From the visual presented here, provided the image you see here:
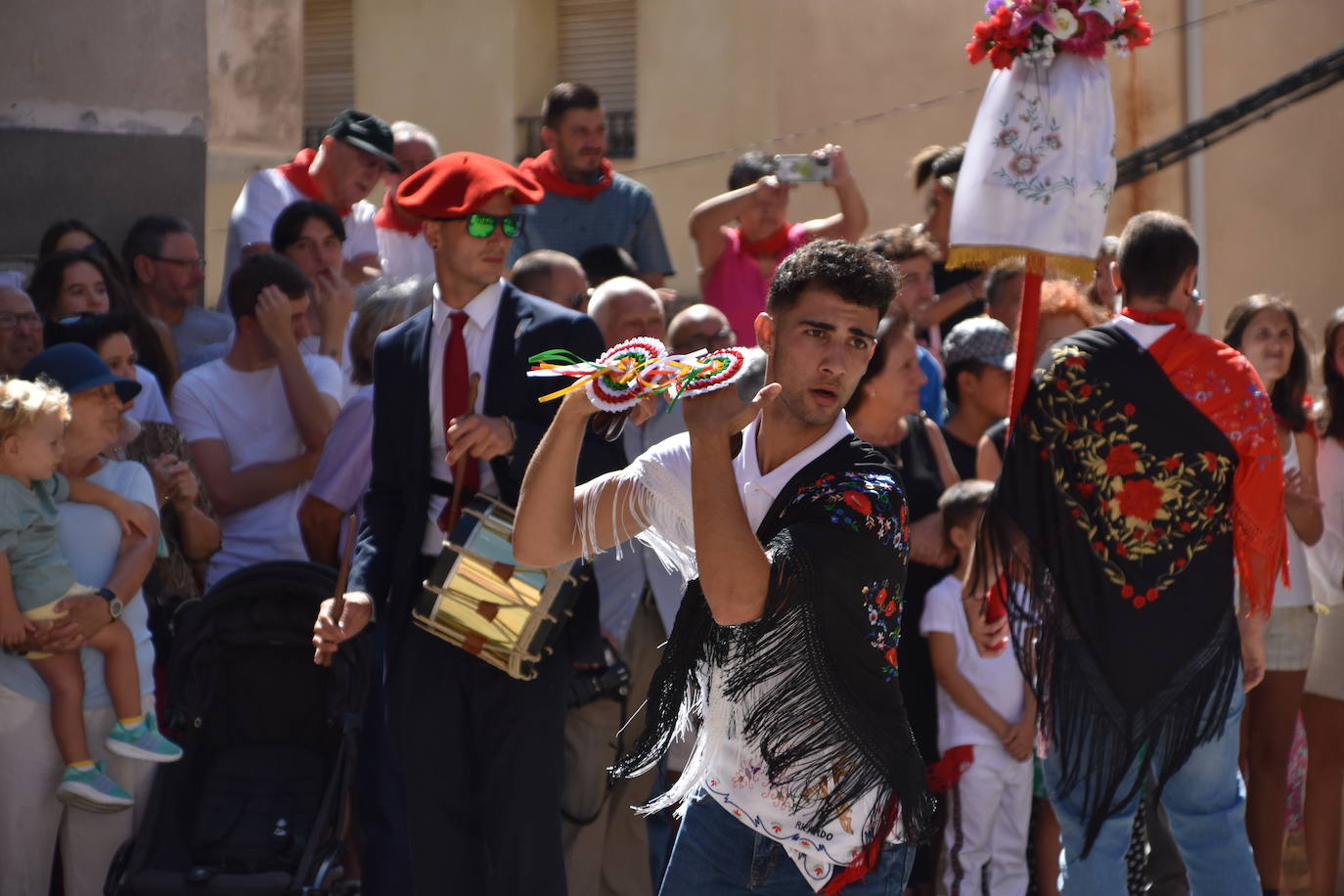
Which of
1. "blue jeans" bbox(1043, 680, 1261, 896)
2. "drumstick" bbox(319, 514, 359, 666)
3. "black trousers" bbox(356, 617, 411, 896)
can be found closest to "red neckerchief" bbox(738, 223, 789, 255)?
"black trousers" bbox(356, 617, 411, 896)

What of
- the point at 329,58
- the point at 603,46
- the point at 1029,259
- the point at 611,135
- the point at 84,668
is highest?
the point at 329,58

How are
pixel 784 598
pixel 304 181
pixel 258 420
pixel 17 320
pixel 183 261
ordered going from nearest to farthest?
pixel 784 598
pixel 17 320
pixel 258 420
pixel 183 261
pixel 304 181

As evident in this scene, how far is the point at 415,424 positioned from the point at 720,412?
1.91 m

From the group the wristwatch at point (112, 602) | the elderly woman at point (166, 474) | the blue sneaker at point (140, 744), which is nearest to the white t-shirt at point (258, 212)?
the elderly woman at point (166, 474)

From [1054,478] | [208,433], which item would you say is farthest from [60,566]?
[1054,478]

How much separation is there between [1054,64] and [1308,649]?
251 centimetres

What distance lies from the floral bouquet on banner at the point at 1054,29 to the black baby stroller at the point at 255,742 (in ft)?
8.84

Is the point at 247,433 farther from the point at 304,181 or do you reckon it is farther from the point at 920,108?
the point at 920,108

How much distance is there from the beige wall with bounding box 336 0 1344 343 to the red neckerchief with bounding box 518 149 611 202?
26.5 feet

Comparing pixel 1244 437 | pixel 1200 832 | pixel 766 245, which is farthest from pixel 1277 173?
pixel 1200 832

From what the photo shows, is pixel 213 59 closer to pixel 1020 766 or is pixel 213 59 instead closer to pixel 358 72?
pixel 1020 766

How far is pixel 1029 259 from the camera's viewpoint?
5547 millimetres

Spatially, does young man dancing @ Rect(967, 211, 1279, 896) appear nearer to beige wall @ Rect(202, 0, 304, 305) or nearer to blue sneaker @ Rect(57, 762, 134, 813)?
blue sneaker @ Rect(57, 762, 134, 813)

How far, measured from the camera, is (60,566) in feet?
17.5
